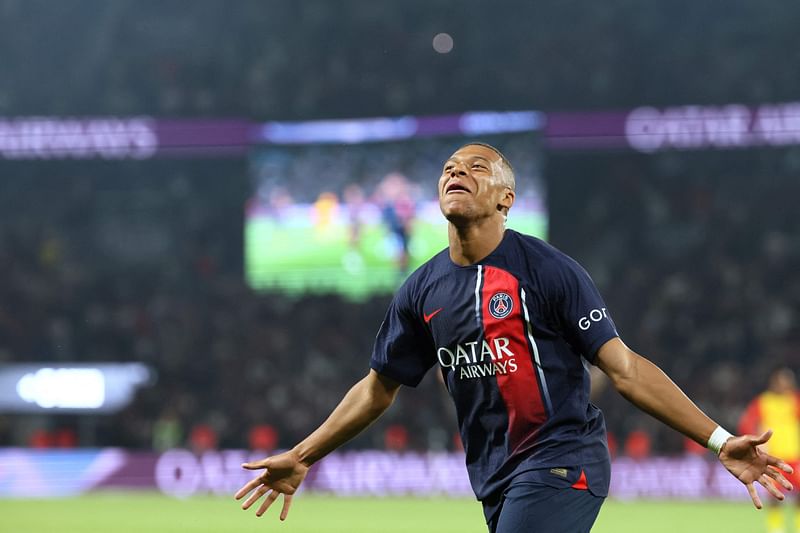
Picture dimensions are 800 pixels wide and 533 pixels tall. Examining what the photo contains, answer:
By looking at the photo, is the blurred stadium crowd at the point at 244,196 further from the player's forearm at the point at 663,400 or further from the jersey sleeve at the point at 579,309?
the player's forearm at the point at 663,400

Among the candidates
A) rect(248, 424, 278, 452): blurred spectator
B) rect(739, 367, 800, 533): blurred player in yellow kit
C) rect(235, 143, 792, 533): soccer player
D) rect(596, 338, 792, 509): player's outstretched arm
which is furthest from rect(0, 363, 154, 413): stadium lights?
rect(596, 338, 792, 509): player's outstretched arm

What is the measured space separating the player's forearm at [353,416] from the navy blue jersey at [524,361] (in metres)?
0.42

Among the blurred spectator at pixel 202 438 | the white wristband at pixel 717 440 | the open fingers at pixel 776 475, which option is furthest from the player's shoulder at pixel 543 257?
the blurred spectator at pixel 202 438

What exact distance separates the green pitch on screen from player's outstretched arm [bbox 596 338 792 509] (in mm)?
18934

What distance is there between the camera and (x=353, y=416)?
554 centimetres

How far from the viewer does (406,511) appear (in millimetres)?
19172

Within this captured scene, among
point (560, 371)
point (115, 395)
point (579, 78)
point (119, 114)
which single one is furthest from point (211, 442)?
point (560, 371)

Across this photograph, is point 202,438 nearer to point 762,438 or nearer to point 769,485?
point 769,485

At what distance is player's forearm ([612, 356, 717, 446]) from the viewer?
4.78m

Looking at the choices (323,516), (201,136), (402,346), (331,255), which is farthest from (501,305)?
(201,136)

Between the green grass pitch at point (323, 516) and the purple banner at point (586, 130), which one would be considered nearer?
the green grass pitch at point (323, 516)

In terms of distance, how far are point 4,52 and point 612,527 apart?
65.4 ft

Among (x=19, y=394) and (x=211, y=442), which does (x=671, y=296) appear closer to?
(x=211, y=442)

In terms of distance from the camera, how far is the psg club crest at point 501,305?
5.06 meters
